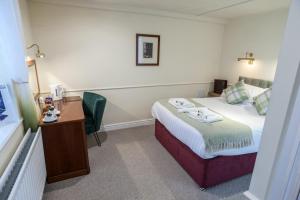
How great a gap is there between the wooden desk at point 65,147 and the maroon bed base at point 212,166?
1320 mm

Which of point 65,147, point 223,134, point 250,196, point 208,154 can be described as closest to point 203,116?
point 223,134

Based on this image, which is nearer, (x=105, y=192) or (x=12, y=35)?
(x=12, y=35)

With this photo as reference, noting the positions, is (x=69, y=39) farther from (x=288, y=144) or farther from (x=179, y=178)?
(x=288, y=144)

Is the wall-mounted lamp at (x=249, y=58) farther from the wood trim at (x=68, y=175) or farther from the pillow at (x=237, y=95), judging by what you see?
the wood trim at (x=68, y=175)

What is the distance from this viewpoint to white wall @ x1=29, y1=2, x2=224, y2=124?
2.95 m

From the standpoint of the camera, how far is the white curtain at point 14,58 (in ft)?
5.38

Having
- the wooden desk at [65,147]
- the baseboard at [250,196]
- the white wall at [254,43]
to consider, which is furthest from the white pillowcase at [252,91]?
the wooden desk at [65,147]

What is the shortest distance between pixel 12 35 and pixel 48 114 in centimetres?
90

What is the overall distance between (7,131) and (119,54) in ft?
7.63

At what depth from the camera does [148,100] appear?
392 centimetres

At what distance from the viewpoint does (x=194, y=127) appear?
215 cm

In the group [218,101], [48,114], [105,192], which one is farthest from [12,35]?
[218,101]

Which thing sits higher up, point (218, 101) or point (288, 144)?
point (288, 144)

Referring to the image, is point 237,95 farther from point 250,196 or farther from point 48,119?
point 48,119
